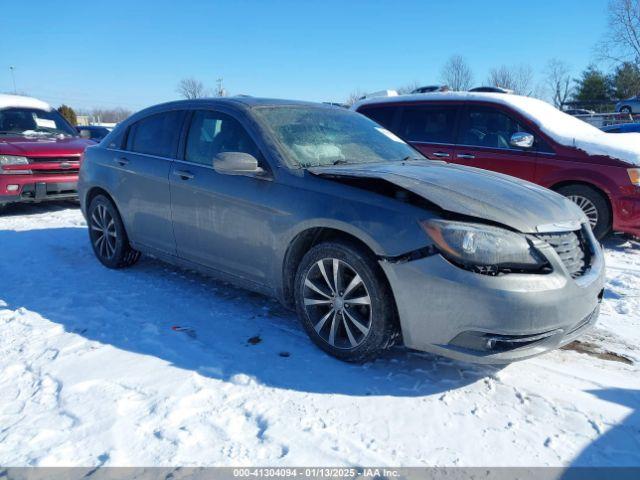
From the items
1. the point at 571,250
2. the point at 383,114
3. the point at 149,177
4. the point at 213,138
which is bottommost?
the point at 571,250

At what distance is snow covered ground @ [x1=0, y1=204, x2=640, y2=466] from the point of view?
2.31 meters

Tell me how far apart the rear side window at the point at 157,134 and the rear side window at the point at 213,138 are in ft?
0.70

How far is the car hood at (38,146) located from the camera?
7882 mm

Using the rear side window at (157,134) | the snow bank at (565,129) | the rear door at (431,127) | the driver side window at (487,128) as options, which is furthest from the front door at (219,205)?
the snow bank at (565,129)

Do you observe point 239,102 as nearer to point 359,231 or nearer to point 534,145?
point 359,231

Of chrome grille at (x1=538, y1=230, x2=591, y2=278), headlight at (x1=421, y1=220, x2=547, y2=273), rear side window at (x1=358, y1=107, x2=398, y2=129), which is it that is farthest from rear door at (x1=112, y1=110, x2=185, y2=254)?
rear side window at (x1=358, y1=107, x2=398, y2=129)

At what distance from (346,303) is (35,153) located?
23.4 ft

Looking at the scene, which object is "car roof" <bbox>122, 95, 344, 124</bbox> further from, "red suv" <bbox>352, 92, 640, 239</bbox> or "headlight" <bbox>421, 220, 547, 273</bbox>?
"red suv" <bbox>352, 92, 640, 239</bbox>

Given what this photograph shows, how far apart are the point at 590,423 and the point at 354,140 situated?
253 centimetres

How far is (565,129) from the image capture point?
6301 mm

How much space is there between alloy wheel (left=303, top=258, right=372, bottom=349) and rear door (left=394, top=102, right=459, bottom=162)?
4.14m

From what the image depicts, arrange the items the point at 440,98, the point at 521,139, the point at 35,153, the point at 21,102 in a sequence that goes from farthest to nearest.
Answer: the point at 21,102 < the point at 35,153 < the point at 440,98 < the point at 521,139

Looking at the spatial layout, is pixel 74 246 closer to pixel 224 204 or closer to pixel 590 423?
pixel 224 204

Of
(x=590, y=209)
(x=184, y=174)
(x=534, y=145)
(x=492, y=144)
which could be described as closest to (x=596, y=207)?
(x=590, y=209)
